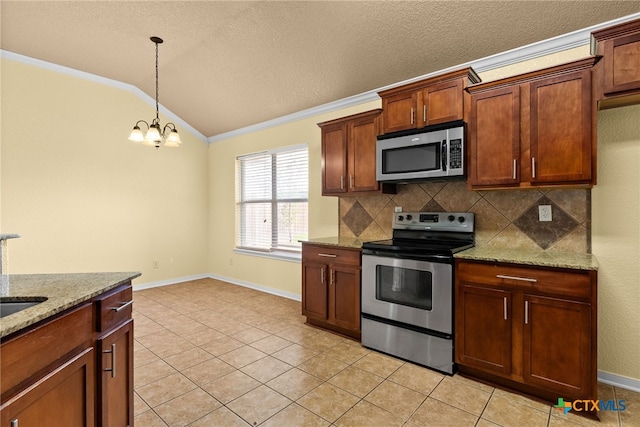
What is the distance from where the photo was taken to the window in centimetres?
453

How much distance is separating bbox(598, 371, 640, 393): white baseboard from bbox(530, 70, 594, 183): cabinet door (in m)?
1.47

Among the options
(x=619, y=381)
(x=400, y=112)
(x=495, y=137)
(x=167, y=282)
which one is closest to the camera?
(x=619, y=381)

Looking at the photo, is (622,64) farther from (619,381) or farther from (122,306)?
(122,306)

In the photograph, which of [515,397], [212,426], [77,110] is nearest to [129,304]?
[212,426]

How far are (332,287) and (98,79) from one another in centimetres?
438

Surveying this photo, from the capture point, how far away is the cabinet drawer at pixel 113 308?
1.40m

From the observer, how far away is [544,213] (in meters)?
2.54

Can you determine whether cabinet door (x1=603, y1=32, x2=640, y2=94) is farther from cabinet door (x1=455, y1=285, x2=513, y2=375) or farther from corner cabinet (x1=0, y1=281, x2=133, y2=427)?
corner cabinet (x1=0, y1=281, x2=133, y2=427)

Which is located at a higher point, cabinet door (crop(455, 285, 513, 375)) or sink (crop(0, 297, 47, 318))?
sink (crop(0, 297, 47, 318))

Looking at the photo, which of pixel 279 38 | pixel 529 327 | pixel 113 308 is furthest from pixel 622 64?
pixel 113 308

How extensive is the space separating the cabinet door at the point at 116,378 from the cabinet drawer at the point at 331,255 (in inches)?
75.0

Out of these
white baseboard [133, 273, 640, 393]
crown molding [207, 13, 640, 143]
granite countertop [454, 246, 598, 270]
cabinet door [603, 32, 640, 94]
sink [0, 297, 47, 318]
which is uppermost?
crown molding [207, 13, 640, 143]

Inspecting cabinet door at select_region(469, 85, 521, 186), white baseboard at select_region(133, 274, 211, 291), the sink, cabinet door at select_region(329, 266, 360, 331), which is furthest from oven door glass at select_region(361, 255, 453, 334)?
white baseboard at select_region(133, 274, 211, 291)

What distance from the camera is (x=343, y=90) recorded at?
367 centimetres
